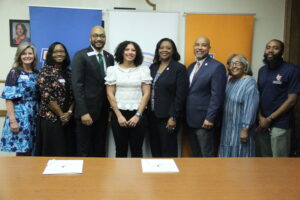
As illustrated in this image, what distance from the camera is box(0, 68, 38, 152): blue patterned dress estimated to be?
8.63ft

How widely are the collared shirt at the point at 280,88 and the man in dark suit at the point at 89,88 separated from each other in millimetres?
1633

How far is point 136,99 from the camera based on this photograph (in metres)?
2.69

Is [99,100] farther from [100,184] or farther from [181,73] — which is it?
[100,184]

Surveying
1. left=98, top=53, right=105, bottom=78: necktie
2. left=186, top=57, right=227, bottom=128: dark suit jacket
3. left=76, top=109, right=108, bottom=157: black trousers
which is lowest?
left=76, top=109, right=108, bottom=157: black trousers

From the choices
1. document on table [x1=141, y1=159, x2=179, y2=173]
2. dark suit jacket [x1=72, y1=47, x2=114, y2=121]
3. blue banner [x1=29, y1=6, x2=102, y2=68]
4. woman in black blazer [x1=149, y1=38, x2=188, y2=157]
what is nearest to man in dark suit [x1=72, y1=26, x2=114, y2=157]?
dark suit jacket [x1=72, y1=47, x2=114, y2=121]

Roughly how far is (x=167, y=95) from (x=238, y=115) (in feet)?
2.35

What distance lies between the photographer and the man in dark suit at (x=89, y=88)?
105 inches

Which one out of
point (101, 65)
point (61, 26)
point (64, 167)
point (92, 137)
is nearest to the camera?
point (64, 167)

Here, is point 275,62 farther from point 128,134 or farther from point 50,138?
point 50,138

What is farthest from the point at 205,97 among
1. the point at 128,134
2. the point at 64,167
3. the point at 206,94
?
the point at 64,167

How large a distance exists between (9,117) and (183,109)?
1.76 metres

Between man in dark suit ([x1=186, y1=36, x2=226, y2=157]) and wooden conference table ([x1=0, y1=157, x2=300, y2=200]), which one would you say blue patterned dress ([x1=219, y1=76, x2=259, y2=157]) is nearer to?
man in dark suit ([x1=186, y1=36, x2=226, y2=157])

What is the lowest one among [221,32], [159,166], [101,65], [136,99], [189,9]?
[159,166]

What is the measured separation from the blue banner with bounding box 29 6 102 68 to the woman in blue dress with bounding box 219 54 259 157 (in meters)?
1.66
